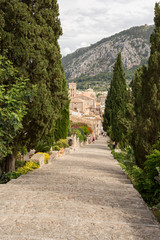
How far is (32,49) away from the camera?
964 cm

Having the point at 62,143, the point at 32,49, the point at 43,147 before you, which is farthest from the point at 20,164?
the point at 62,143

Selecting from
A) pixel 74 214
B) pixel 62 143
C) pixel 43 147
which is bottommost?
pixel 74 214

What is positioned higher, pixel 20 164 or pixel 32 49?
pixel 32 49

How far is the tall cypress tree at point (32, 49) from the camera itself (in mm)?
9406

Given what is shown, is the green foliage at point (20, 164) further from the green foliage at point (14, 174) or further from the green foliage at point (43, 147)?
the green foliage at point (43, 147)

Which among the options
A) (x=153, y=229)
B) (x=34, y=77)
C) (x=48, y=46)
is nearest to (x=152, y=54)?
(x=48, y=46)

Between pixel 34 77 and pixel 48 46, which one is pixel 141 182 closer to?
pixel 34 77

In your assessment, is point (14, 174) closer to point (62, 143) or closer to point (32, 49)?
point (32, 49)

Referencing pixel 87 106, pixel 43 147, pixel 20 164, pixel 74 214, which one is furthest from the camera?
pixel 87 106

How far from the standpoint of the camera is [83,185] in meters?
7.52

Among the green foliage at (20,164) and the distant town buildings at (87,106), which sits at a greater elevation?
→ the distant town buildings at (87,106)

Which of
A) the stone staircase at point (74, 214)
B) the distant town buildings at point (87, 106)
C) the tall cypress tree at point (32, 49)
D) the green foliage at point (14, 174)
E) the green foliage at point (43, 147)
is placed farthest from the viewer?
the distant town buildings at point (87, 106)

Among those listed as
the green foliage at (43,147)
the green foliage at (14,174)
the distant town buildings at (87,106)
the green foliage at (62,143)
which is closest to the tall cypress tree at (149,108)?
the green foliage at (14,174)

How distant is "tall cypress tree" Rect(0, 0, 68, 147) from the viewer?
941 centimetres
